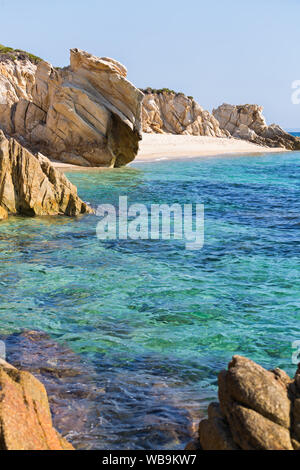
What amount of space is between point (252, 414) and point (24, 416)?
1776 mm

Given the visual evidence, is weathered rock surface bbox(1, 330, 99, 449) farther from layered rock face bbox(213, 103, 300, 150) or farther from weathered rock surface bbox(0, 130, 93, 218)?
layered rock face bbox(213, 103, 300, 150)

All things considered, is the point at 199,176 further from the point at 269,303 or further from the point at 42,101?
the point at 269,303

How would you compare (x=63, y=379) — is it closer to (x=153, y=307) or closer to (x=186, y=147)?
(x=153, y=307)

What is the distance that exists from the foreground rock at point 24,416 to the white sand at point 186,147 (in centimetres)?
3563

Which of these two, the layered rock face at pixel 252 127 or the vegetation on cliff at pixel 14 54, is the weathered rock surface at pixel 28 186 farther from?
the layered rock face at pixel 252 127

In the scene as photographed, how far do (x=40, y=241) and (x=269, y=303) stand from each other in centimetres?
650

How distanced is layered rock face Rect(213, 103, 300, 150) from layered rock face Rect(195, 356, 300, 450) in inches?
2681

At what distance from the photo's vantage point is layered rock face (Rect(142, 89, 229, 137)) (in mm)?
60825

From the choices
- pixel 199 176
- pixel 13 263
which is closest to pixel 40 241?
pixel 13 263

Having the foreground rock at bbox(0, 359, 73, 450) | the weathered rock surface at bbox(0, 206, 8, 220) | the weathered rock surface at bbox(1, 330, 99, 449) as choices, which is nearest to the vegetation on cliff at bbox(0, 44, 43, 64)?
the weathered rock surface at bbox(0, 206, 8, 220)

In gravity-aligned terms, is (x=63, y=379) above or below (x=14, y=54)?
below

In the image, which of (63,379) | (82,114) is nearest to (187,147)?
(82,114)

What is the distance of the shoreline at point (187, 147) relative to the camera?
43.6 meters

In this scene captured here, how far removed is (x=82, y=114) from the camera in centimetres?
2869
